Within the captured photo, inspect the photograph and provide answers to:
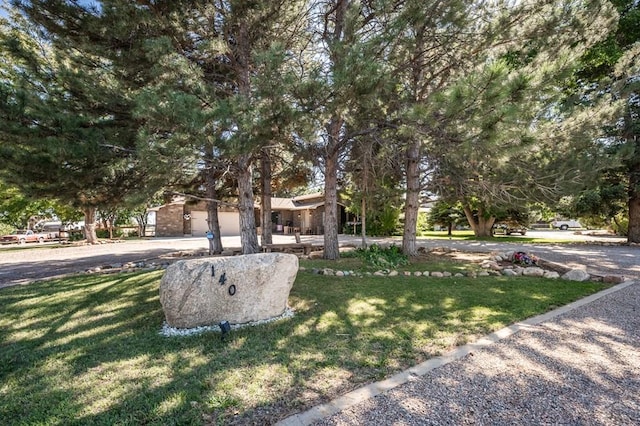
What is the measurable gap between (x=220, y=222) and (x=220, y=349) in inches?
950

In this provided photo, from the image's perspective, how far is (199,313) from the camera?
13.5 ft

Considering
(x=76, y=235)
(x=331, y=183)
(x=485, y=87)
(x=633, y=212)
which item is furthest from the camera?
(x=76, y=235)

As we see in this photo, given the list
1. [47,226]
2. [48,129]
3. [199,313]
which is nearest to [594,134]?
[199,313]

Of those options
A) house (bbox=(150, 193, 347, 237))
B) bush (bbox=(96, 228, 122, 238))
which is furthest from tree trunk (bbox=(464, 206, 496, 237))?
bush (bbox=(96, 228, 122, 238))

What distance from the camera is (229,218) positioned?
2695cm

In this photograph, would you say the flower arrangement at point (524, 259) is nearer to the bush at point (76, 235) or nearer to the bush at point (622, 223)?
the bush at point (622, 223)

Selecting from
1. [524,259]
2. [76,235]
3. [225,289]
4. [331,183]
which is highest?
[331,183]

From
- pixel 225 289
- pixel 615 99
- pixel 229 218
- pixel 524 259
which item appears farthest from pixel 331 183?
pixel 229 218

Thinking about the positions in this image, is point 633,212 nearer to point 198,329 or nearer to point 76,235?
point 198,329

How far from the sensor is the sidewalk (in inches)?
89.3

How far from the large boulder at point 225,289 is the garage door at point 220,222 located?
21525 mm

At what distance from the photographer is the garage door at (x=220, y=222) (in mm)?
26000

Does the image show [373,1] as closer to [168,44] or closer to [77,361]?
[168,44]

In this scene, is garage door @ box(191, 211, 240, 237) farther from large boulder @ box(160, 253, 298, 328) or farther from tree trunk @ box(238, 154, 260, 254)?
large boulder @ box(160, 253, 298, 328)
